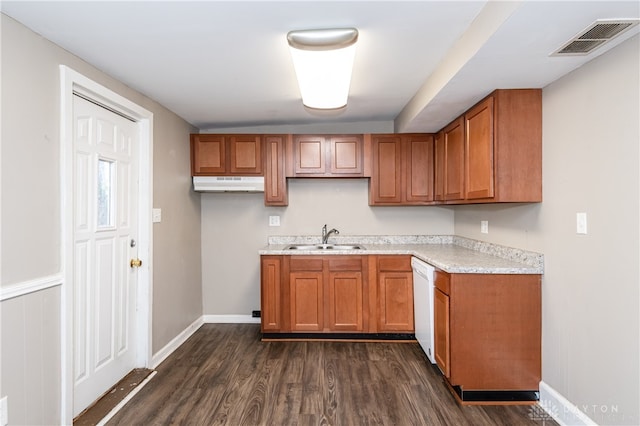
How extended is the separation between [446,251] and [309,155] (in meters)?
1.70

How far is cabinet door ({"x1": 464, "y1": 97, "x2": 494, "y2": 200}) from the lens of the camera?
7.84 feet

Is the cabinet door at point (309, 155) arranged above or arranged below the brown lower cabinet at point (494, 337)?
above

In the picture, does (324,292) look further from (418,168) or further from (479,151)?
(479,151)

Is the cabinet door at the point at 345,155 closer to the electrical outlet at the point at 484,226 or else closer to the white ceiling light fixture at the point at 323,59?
the white ceiling light fixture at the point at 323,59

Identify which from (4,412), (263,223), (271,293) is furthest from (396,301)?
(4,412)

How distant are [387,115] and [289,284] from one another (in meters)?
2.05

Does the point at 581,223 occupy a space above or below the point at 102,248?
above

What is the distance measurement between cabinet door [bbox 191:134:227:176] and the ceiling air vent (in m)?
2.96

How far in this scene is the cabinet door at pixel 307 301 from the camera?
11.1 feet

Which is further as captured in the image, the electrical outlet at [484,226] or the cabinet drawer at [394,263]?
the cabinet drawer at [394,263]

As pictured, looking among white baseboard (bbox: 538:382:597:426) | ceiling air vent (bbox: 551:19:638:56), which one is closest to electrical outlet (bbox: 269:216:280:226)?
white baseboard (bbox: 538:382:597:426)

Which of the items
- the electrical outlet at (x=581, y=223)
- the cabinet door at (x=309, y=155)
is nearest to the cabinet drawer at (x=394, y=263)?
the cabinet door at (x=309, y=155)

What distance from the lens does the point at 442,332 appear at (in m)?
2.50

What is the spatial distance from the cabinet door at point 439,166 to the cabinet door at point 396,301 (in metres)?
0.89
